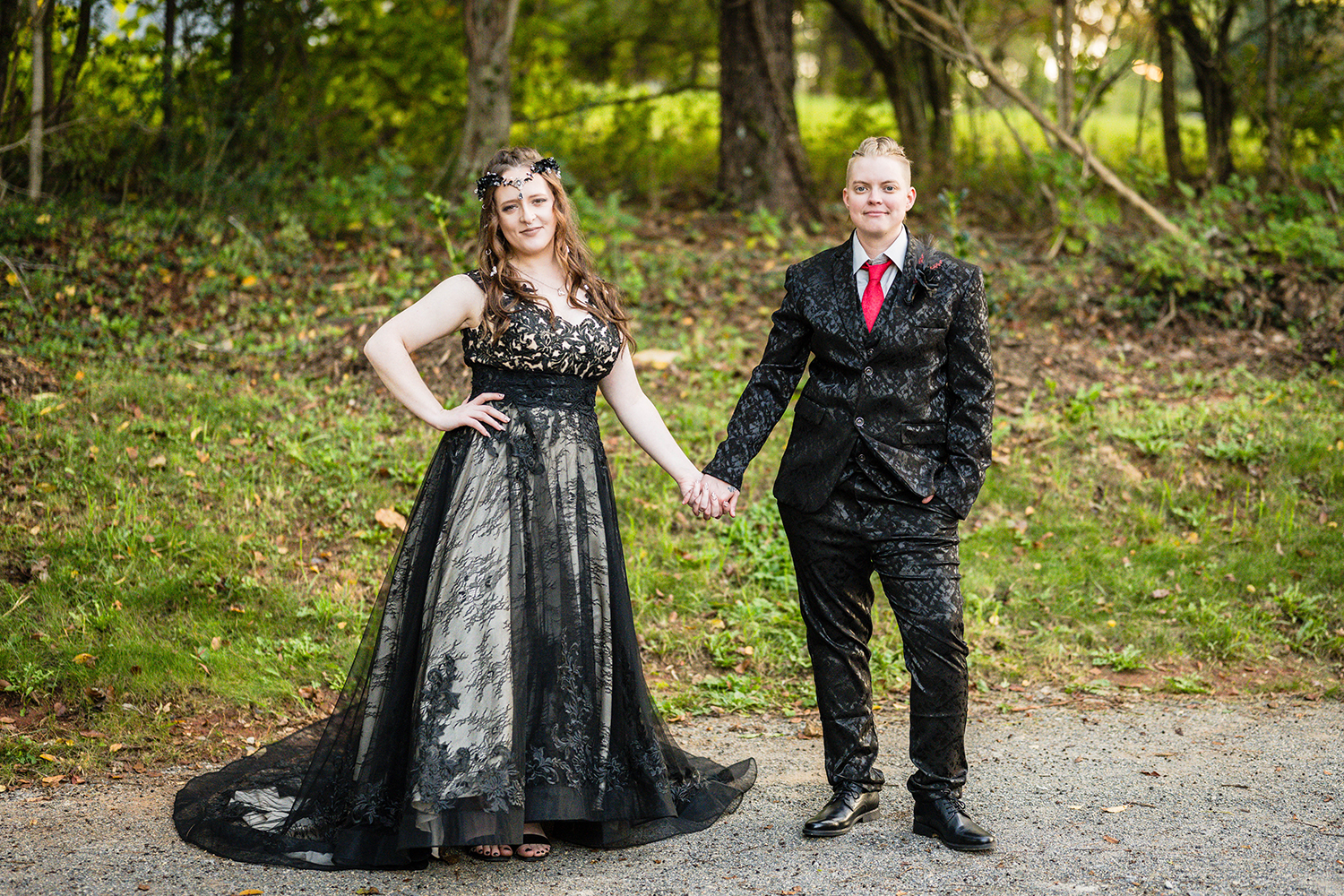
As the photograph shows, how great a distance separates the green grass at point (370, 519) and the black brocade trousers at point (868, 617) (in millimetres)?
1247

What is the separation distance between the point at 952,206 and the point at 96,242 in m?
6.49

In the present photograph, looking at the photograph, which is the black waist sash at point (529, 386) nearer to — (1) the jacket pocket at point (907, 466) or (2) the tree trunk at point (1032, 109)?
(1) the jacket pocket at point (907, 466)

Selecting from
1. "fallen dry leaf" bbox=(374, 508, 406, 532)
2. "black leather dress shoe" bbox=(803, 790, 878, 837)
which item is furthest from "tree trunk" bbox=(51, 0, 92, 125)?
"black leather dress shoe" bbox=(803, 790, 878, 837)

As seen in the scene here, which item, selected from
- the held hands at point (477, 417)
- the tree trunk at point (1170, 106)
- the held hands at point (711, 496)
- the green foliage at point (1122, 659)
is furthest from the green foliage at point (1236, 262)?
the held hands at point (477, 417)

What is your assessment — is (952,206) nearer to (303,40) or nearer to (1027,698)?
(1027,698)

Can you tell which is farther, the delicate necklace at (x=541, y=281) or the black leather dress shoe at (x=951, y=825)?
the delicate necklace at (x=541, y=281)

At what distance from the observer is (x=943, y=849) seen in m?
3.71

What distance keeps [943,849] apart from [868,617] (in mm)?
788

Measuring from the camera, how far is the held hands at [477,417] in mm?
3760

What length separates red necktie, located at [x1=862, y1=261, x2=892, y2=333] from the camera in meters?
3.71

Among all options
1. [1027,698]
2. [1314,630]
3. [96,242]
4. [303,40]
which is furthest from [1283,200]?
[96,242]

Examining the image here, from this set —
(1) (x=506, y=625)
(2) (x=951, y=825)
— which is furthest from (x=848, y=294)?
(2) (x=951, y=825)

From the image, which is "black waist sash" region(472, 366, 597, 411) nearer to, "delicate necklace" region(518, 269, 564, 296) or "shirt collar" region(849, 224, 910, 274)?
"delicate necklace" region(518, 269, 564, 296)

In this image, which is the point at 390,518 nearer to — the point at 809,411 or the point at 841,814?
the point at 809,411
